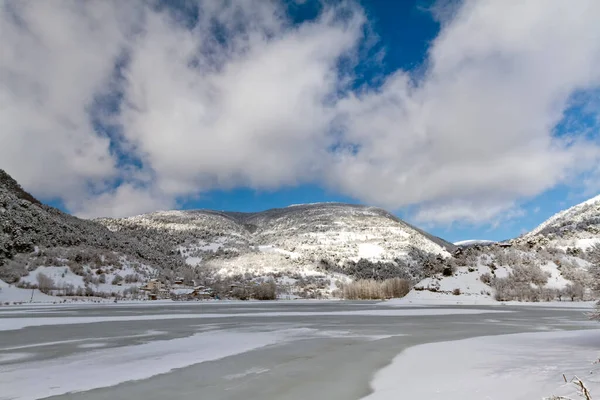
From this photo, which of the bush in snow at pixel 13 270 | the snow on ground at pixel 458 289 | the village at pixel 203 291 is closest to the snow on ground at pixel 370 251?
the village at pixel 203 291

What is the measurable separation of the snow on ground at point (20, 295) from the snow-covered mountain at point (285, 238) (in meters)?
40.8

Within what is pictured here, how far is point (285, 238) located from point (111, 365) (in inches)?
3922

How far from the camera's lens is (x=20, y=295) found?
2895 cm

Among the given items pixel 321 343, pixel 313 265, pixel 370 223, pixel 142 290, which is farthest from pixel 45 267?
pixel 370 223

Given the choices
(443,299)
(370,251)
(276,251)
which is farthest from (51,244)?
(370,251)

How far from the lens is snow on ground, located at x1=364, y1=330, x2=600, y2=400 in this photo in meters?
4.40

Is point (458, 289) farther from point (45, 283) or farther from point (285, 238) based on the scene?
point (285, 238)

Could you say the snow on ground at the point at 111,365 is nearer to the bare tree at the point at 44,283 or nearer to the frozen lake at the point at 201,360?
the frozen lake at the point at 201,360

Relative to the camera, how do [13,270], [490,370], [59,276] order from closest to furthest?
[490,370], [13,270], [59,276]

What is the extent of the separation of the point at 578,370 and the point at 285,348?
515 cm

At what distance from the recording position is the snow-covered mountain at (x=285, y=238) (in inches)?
3155

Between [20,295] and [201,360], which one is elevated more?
[20,295]

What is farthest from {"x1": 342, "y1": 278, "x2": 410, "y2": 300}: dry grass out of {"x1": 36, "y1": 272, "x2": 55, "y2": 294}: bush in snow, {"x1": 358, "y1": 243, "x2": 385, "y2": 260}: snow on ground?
{"x1": 358, "y1": 243, "x2": 385, "y2": 260}: snow on ground

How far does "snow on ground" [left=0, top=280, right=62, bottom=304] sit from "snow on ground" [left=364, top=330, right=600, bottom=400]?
29138mm
